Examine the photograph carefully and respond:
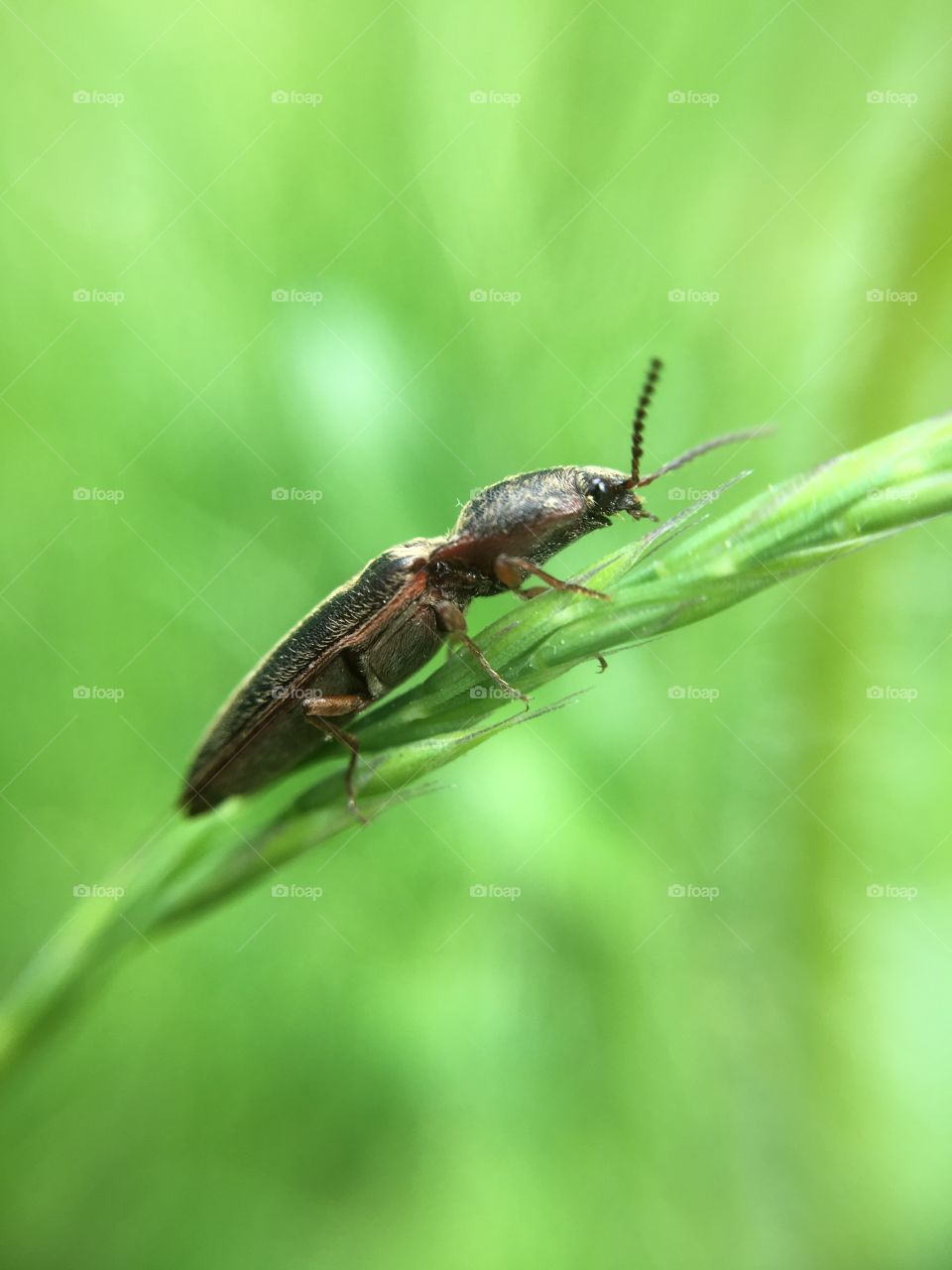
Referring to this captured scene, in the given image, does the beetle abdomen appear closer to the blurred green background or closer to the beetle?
the beetle

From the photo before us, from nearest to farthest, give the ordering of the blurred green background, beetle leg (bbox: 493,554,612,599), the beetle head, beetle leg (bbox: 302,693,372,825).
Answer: beetle leg (bbox: 302,693,372,825), beetle leg (bbox: 493,554,612,599), the beetle head, the blurred green background

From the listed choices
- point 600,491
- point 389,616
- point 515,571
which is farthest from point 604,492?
point 389,616

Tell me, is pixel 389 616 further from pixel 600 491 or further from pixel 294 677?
pixel 600 491

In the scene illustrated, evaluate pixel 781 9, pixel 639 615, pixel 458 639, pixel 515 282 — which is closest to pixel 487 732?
pixel 639 615

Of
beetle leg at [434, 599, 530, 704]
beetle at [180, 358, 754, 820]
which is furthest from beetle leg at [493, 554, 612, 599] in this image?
beetle leg at [434, 599, 530, 704]

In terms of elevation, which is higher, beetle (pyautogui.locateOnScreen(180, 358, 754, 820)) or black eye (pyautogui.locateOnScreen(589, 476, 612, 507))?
black eye (pyautogui.locateOnScreen(589, 476, 612, 507))

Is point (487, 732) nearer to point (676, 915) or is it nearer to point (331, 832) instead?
point (331, 832)
